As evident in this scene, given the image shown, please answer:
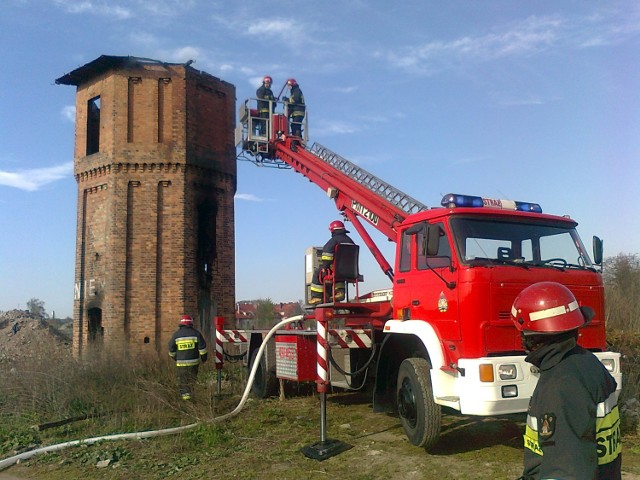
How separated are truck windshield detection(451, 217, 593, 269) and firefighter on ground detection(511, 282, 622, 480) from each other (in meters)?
3.45

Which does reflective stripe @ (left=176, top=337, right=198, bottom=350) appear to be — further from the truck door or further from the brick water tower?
the brick water tower

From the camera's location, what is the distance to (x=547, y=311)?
225 centimetres

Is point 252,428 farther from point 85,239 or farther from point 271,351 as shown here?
point 85,239

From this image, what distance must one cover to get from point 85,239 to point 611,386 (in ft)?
61.5

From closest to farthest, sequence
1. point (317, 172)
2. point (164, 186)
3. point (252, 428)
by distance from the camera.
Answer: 1. point (252, 428)
2. point (317, 172)
3. point (164, 186)

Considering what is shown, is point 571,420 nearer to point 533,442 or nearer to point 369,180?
point 533,442

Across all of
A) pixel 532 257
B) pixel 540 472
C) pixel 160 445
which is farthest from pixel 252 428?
pixel 540 472

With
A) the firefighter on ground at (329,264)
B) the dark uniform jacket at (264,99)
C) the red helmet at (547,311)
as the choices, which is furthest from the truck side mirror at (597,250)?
the dark uniform jacket at (264,99)

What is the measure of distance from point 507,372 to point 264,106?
459 inches

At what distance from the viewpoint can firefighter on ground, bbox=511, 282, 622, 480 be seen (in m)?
1.97

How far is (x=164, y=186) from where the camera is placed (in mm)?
17969

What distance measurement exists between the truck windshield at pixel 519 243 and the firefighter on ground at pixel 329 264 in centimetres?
273

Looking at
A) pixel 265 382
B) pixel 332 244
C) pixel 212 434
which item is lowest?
pixel 212 434

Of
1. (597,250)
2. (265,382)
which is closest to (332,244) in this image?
(265,382)
